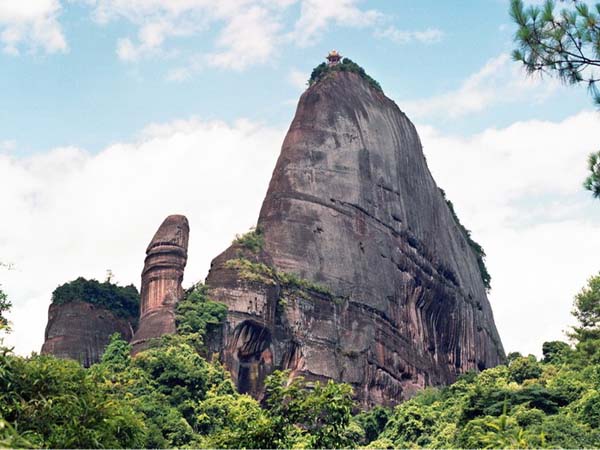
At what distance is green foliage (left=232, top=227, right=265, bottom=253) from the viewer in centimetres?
4575

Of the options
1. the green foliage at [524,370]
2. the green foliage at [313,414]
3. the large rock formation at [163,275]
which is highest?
the large rock formation at [163,275]

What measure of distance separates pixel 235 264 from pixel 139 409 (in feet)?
30.8

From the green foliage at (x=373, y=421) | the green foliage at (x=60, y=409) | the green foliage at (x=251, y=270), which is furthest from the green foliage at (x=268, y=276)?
the green foliage at (x=60, y=409)

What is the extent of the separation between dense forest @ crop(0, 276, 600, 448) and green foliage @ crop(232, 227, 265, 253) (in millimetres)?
2719

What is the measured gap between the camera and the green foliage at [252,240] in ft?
150

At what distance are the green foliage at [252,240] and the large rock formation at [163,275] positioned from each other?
8.40 ft

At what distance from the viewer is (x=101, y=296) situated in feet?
153

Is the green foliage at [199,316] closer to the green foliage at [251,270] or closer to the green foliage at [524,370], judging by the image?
the green foliage at [251,270]

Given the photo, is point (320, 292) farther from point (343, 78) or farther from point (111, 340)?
point (343, 78)

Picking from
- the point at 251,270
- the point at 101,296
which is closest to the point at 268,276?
the point at 251,270

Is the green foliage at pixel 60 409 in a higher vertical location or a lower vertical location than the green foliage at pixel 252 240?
lower

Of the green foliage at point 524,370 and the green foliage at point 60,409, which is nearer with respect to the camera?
the green foliage at point 60,409

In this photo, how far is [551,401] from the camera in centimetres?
3709

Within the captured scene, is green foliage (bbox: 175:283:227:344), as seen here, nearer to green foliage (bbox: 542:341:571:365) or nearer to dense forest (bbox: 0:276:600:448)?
dense forest (bbox: 0:276:600:448)
